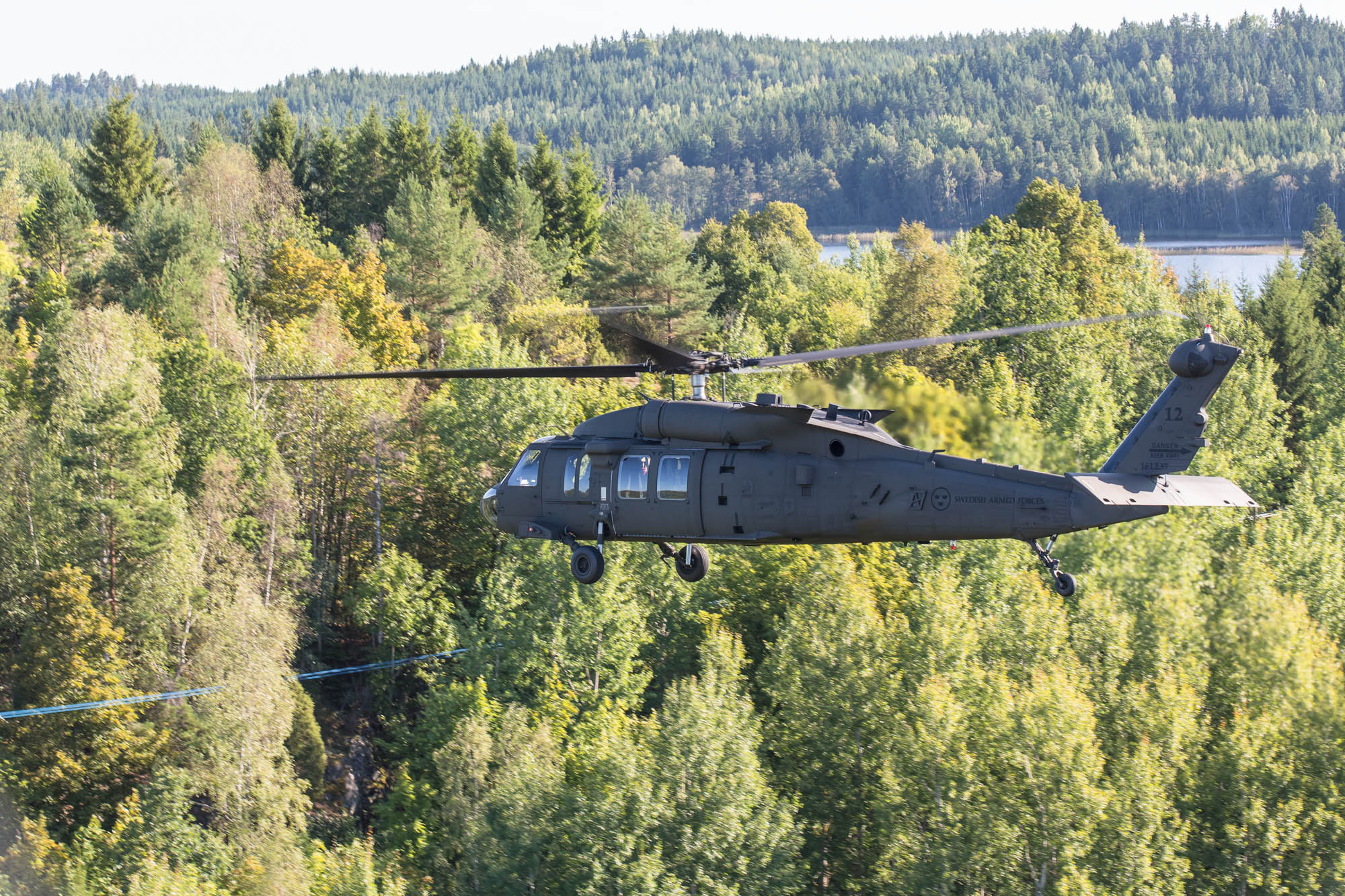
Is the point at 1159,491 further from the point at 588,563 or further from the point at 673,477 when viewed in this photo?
the point at 588,563

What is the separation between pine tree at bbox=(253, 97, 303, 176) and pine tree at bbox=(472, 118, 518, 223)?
581 inches

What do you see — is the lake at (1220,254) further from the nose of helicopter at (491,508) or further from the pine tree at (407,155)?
the nose of helicopter at (491,508)

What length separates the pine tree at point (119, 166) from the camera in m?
92.6

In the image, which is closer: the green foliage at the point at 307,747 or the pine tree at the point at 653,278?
the green foliage at the point at 307,747

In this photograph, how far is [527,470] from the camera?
76.5 ft

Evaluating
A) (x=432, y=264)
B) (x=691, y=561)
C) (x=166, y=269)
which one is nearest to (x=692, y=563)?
(x=691, y=561)

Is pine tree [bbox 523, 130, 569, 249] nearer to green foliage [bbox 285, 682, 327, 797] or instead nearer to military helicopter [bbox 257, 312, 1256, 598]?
green foliage [bbox 285, 682, 327, 797]

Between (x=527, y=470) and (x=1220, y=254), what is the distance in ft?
513

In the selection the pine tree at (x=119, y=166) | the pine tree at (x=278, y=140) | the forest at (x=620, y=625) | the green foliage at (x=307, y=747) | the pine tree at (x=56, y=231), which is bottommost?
the green foliage at (x=307, y=747)

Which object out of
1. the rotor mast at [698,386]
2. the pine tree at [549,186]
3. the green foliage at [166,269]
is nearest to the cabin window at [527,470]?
the rotor mast at [698,386]

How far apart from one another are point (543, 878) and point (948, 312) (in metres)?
41.3

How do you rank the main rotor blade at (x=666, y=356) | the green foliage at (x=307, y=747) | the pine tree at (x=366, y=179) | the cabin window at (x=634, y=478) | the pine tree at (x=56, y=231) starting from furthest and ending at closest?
the pine tree at (x=366, y=179), the pine tree at (x=56, y=231), the green foliage at (x=307, y=747), the cabin window at (x=634, y=478), the main rotor blade at (x=666, y=356)

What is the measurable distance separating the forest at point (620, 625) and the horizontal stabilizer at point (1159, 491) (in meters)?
7.69

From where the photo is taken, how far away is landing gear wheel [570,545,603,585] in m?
22.5
